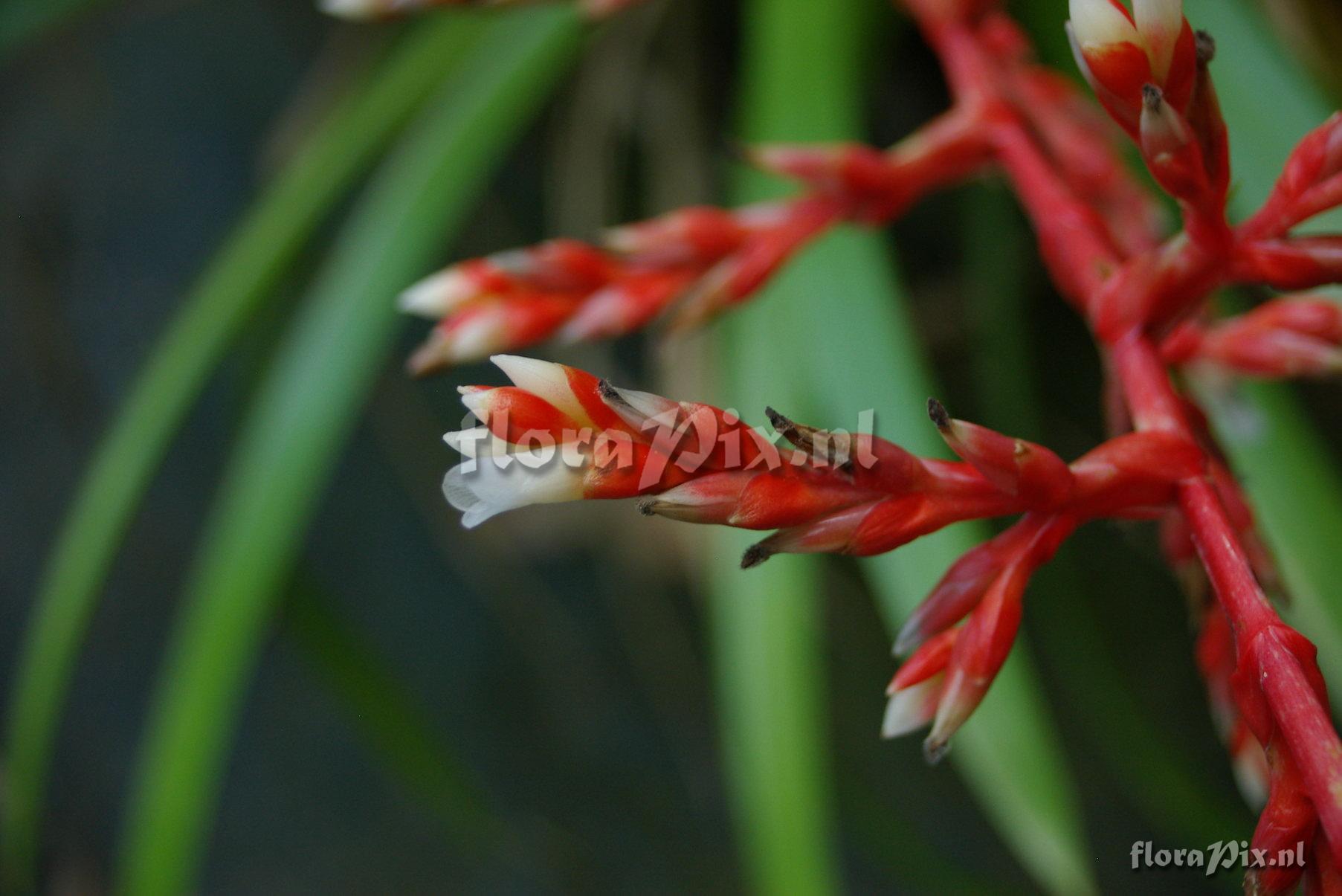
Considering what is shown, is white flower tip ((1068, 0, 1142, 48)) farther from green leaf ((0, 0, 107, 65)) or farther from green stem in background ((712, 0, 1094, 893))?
green leaf ((0, 0, 107, 65))

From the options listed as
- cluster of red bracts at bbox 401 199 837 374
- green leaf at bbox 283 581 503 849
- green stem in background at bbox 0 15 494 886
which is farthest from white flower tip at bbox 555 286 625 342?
green leaf at bbox 283 581 503 849

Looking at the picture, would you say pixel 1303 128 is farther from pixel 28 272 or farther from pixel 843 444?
pixel 28 272

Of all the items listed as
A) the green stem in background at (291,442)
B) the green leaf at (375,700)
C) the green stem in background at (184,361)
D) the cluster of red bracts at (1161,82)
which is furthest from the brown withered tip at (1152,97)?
the green leaf at (375,700)

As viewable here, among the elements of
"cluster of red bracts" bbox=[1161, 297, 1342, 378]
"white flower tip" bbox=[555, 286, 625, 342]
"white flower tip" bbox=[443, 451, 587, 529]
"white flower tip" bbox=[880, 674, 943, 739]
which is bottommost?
"white flower tip" bbox=[880, 674, 943, 739]

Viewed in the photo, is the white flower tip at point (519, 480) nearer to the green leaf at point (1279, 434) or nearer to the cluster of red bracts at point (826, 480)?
the cluster of red bracts at point (826, 480)

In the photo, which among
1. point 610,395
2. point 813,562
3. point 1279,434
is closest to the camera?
point 610,395

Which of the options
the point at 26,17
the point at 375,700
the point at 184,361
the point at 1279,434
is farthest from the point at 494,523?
the point at 1279,434

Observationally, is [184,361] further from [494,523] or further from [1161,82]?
[1161,82]
